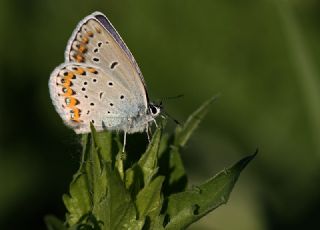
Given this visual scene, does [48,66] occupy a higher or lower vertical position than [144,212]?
lower

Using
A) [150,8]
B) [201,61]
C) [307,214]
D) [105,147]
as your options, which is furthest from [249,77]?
[105,147]

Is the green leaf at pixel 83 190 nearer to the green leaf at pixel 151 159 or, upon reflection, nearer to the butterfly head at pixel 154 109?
the green leaf at pixel 151 159

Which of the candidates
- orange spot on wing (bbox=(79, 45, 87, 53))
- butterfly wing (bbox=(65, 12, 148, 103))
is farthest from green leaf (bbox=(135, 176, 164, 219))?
orange spot on wing (bbox=(79, 45, 87, 53))

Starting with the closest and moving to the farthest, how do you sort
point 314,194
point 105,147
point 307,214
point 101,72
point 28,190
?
point 105,147
point 101,72
point 307,214
point 314,194
point 28,190

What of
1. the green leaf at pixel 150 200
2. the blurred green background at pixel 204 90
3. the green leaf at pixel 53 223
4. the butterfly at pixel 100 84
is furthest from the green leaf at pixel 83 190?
the blurred green background at pixel 204 90

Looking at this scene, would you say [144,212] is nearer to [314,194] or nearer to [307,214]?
[307,214]

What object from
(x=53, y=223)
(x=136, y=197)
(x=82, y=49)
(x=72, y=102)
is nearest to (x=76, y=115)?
(x=72, y=102)
